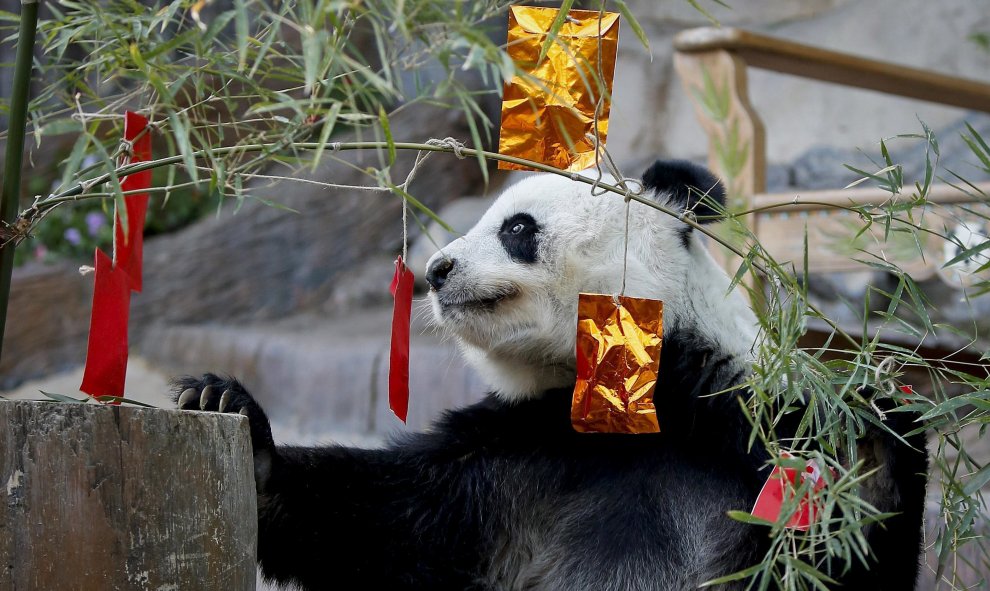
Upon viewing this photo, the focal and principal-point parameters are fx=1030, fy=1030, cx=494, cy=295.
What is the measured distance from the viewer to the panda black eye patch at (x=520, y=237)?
7.70 ft

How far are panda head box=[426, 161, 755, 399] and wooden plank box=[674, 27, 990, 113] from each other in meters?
1.87

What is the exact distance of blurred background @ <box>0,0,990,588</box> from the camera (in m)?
6.41

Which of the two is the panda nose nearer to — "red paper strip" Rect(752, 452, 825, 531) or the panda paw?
the panda paw

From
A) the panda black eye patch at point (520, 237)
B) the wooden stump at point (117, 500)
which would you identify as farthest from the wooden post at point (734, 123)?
the wooden stump at point (117, 500)

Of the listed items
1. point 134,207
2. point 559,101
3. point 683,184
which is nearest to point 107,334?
point 134,207

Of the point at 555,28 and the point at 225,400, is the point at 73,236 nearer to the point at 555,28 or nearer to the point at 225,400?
the point at 225,400

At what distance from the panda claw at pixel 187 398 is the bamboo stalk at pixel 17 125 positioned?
1.47 feet

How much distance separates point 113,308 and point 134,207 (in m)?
0.22

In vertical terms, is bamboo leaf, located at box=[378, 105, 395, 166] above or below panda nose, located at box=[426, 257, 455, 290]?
above

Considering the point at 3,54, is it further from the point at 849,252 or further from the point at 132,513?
the point at 132,513

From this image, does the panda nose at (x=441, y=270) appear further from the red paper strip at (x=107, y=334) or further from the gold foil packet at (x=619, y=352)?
the red paper strip at (x=107, y=334)

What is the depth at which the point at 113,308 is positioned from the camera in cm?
178

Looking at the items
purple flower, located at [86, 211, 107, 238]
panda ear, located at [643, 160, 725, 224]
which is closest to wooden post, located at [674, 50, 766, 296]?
panda ear, located at [643, 160, 725, 224]

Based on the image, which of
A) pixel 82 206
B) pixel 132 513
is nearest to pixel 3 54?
pixel 82 206
